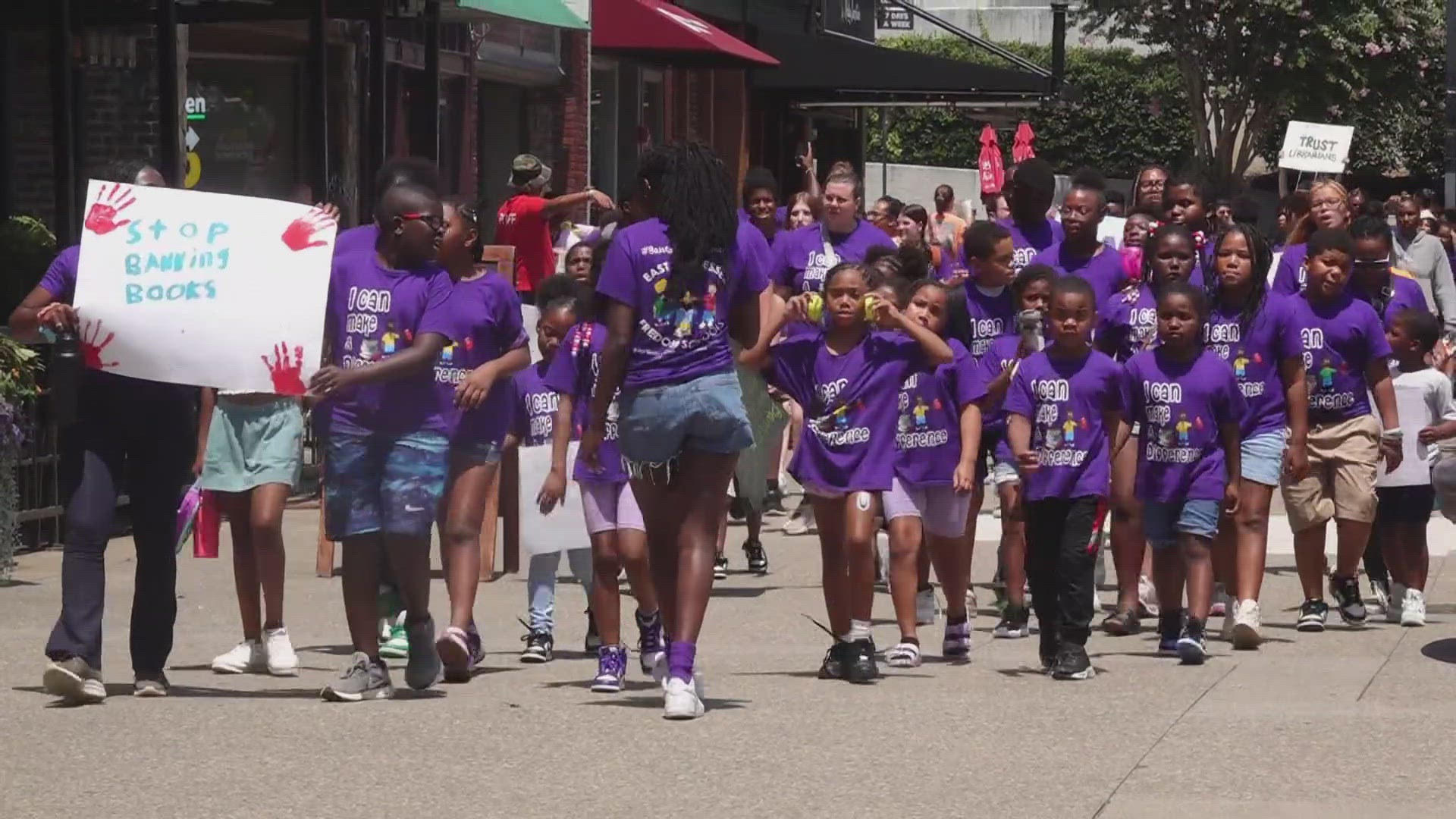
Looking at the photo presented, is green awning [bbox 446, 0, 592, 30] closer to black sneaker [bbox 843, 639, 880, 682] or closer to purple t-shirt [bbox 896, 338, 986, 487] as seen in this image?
purple t-shirt [bbox 896, 338, 986, 487]

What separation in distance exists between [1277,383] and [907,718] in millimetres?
2713

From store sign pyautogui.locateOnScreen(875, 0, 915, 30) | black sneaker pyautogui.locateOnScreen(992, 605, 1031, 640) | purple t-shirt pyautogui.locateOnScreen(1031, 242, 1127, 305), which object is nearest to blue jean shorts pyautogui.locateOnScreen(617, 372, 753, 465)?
black sneaker pyautogui.locateOnScreen(992, 605, 1031, 640)

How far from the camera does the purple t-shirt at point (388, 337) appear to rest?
796 cm

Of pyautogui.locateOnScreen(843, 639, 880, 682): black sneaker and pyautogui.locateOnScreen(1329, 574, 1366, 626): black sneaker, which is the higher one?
pyautogui.locateOnScreen(843, 639, 880, 682): black sneaker

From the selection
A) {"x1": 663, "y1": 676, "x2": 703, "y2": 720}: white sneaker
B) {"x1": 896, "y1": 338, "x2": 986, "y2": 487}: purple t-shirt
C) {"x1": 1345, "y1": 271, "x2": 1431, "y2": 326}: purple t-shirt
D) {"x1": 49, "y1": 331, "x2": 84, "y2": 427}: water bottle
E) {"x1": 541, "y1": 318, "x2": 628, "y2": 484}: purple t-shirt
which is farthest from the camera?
{"x1": 1345, "y1": 271, "x2": 1431, "y2": 326}: purple t-shirt

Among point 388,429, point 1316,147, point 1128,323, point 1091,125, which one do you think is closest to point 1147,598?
point 1128,323

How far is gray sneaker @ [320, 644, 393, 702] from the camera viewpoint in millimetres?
8039

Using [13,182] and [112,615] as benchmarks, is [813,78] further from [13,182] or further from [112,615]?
[112,615]

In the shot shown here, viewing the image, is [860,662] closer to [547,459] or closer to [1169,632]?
[1169,632]

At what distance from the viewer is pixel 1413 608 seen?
1038cm

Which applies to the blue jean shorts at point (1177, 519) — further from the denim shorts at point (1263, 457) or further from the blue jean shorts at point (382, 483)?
the blue jean shorts at point (382, 483)

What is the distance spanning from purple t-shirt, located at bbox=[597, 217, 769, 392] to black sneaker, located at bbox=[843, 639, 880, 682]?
139cm

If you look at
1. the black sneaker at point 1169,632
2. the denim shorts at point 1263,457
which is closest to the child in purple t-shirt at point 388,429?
the black sneaker at point 1169,632

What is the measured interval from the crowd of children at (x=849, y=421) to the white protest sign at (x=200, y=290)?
14cm
